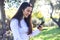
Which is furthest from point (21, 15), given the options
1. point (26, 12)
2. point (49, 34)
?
point (49, 34)

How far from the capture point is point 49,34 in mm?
2572

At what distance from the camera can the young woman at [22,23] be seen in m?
2.53

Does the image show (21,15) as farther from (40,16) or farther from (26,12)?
(40,16)

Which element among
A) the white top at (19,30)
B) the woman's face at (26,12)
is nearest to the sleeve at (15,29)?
the white top at (19,30)

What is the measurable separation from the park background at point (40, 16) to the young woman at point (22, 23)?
2.0 inches

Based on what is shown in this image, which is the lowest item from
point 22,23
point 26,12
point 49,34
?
point 49,34

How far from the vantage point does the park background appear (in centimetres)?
257

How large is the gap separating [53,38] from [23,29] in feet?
1.22

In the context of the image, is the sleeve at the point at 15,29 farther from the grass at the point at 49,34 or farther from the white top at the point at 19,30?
the grass at the point at 49,34

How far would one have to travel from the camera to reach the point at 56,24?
102 inches

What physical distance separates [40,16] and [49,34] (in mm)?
241

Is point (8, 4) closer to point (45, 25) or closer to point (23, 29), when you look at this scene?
point (23, 29)

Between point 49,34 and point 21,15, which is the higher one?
point 21,15

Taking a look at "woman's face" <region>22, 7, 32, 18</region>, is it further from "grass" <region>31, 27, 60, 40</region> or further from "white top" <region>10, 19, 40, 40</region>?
"grass" <region>31, 27, 60, 40</region>
